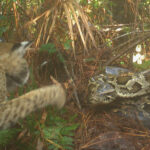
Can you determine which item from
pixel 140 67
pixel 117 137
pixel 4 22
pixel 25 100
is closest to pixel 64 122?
pixel 117 137

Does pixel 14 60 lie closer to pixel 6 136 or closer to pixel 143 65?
pixel 6 136

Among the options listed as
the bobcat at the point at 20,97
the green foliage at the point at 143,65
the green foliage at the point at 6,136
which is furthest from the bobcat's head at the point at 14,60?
the green foliage at the point at 143,65

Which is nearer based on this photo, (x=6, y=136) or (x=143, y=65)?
(x=6, y=136)

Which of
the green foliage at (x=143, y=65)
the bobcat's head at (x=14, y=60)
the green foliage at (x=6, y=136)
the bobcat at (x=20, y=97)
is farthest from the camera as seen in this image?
the green foliage at (x=143, y=65)

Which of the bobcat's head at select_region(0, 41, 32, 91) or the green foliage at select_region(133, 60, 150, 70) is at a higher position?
the bobcat's head at select_region(0, 41, 32, 91)

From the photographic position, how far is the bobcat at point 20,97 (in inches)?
62.7

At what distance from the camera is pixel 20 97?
1.71 m

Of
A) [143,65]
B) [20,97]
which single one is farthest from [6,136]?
[143,65]

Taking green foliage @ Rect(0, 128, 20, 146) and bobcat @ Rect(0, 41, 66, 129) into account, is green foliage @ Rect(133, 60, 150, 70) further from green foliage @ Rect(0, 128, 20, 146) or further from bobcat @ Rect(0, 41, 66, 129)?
green foliage @ Rect(0, 128, 20, 146)

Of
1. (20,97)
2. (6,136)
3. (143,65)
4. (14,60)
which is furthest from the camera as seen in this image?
(143,65)

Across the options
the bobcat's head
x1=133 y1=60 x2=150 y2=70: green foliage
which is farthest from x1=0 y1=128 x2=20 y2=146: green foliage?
x1=133 y1=60 x2=150 y2=70: green foliage

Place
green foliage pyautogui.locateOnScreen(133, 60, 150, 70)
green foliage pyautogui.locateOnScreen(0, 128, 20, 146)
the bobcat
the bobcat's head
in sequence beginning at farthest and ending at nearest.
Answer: green foliage pyautogui.locateOnScreen(133, 60, 150, 70)
green foliage pyautogui.locateOnScreen(0, 128, 20, 146)
the bobcat's head
the bobcat

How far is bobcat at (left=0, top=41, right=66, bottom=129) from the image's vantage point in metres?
1.59

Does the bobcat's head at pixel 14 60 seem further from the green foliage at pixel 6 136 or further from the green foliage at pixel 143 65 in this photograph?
the green foliage at pixel 143 65
